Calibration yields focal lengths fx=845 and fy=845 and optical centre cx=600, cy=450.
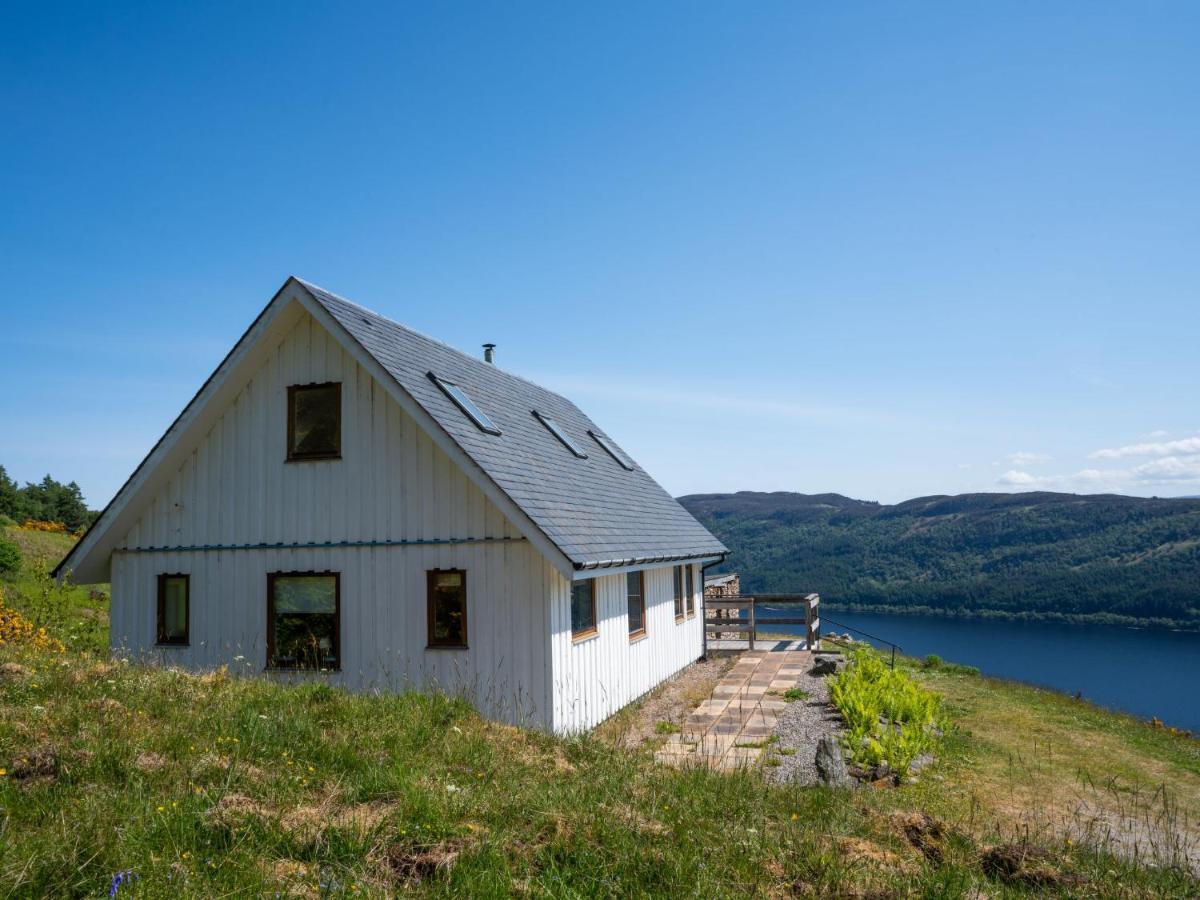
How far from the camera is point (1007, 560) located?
143 feet

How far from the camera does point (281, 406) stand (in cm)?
1288

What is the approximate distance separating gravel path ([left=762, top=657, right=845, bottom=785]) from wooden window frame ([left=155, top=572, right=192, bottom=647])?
352 inches

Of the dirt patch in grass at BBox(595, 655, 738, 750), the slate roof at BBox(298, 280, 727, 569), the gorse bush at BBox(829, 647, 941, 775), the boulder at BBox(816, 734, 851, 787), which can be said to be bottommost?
the dirt patch in grass at BBox(595, 655, 738, 750)

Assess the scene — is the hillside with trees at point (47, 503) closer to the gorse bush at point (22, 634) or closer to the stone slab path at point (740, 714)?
the gorse bush at point (22, 634)

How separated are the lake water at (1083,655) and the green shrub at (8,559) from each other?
18231 millimetres

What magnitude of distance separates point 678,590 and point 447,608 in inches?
315

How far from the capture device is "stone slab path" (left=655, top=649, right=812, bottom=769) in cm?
980

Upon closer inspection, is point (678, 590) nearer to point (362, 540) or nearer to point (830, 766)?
point (362, 540)

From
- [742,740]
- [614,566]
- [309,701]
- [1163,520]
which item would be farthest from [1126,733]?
[1163,520]

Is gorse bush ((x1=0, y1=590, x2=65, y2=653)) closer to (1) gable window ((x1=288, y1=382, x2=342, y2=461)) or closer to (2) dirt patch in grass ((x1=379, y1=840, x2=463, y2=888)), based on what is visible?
(1) gable window ((x1=288, y1=382, x2=342, y2=461))

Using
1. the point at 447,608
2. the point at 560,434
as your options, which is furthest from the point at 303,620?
the point at 560,434

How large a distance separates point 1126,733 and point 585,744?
11.4 meters

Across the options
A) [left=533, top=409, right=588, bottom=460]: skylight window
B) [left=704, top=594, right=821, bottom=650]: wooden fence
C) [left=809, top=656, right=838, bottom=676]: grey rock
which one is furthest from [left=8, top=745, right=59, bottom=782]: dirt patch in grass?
[left=704, top=594, right=821, bottom=650]: wooden fence

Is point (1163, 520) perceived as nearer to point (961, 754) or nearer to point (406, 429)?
point (961, 754)
